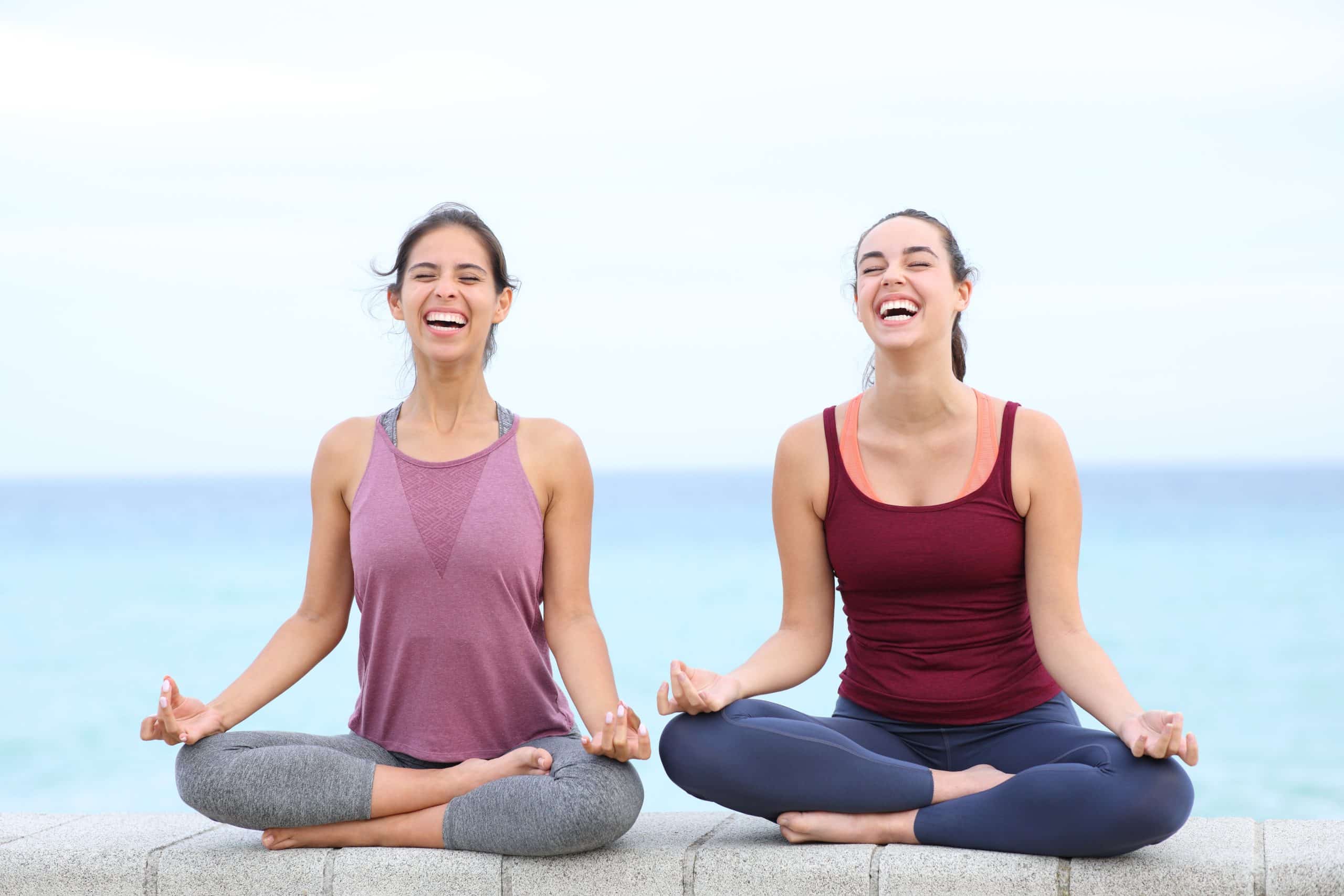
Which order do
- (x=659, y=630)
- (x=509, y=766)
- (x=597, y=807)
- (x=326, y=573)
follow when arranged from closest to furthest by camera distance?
(x=597, y=807) < (x=509, y=766) < (x=326, y=573) < (x=659, y=630)

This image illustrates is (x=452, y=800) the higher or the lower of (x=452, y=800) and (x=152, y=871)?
the higher

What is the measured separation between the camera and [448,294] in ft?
11.2

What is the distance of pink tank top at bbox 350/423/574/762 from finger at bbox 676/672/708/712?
1.60 ft

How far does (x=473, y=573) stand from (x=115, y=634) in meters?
15.5

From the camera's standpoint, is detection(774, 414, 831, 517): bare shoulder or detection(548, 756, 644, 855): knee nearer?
detection(548, 756, 644, 855): knee

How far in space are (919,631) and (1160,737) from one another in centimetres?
69

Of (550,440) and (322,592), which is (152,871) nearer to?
(322,592)

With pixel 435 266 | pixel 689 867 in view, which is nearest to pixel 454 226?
pixel 435 266

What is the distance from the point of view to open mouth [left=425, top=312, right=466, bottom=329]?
3.43m

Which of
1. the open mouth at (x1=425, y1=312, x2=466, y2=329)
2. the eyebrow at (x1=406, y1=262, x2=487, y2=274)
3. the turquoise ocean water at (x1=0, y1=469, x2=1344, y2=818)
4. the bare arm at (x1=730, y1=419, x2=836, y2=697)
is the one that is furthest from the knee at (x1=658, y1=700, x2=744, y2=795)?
→ the turquoise ocean water at (x1=0, y1=469, x2=1344, y2=818)

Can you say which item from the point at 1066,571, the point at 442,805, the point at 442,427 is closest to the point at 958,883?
the point at 1066,571

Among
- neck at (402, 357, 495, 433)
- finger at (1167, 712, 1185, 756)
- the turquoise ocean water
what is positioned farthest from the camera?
the turquoise ocean water

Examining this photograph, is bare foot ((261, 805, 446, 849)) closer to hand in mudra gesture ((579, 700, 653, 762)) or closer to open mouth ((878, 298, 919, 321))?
hand in mudra gesture ((579, 700, 653, 762))

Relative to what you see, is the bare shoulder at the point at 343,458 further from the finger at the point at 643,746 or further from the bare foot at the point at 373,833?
the finger at the point at 643,746
